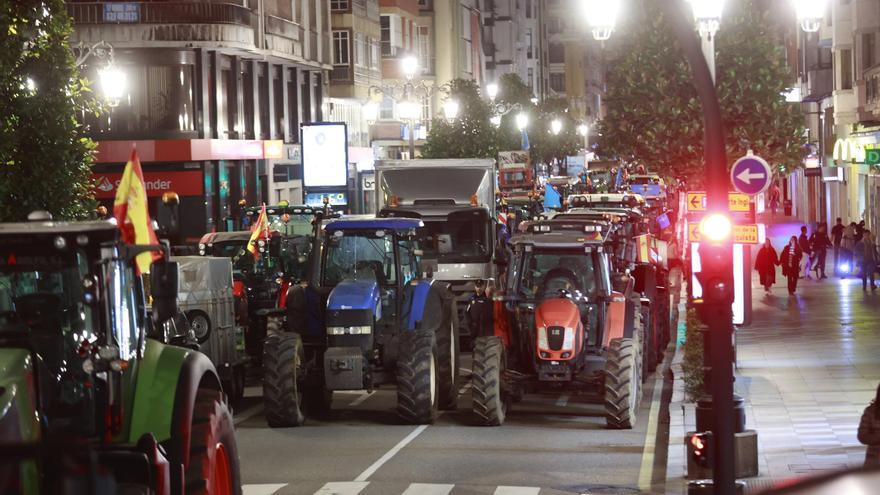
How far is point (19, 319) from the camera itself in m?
9.34

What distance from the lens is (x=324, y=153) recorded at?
2100 inches

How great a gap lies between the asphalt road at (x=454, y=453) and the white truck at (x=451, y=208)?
979cm

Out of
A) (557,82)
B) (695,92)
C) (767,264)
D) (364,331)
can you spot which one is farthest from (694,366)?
(557,82)

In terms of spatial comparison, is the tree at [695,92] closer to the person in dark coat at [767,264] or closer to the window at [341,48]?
the person in dark coat at [767,264]

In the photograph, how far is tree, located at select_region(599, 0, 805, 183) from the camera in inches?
1406

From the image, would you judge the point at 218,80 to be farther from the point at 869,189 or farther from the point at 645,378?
the point at 645,378

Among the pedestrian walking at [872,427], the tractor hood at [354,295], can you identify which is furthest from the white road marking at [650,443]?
the pedestrian walking at [872,427]

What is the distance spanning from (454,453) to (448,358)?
311 centimetres

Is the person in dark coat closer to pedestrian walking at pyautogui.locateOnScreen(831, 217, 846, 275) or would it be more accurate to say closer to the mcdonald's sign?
the mcdonald's sign

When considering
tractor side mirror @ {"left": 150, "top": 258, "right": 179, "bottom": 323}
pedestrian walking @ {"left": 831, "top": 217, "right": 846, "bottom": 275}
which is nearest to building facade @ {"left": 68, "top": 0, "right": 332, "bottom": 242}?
pedestrian walking @ {"left": 831, "top": 217, "right": 846, "bottom": 275}

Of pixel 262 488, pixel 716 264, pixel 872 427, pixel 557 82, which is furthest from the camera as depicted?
pixel 557 82

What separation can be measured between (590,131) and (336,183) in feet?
359

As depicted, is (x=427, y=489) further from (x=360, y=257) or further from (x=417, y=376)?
(x=360, y=257)

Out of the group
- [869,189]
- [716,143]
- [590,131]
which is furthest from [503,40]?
[716,143]
